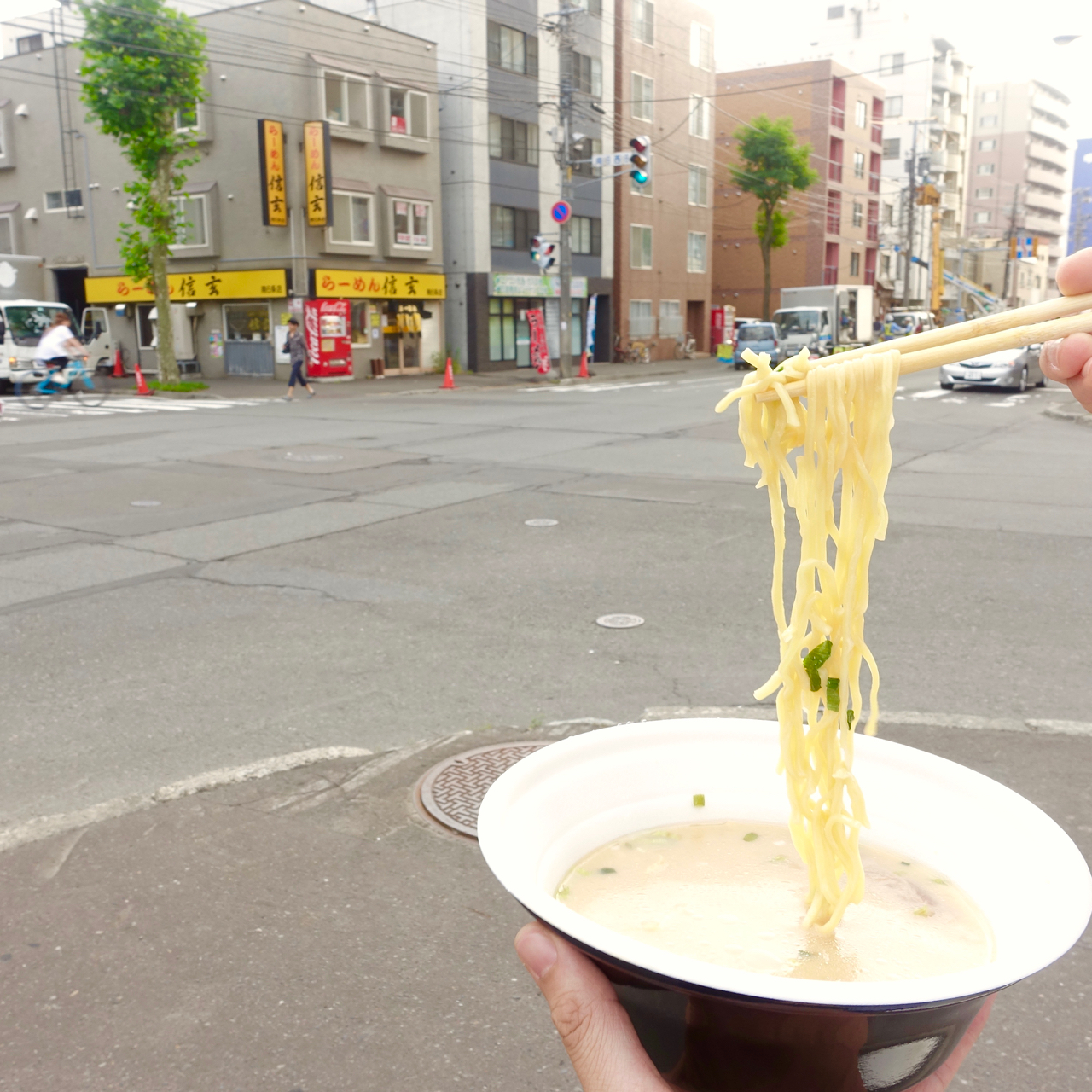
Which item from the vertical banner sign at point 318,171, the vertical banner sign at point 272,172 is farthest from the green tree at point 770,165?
the vertical banner sign at point 272,172

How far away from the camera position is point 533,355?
3816 centimetres

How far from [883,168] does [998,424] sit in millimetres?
77646

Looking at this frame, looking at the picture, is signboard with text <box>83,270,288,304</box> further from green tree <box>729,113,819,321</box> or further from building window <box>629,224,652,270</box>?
green tree <box>729,113,819,321</box>

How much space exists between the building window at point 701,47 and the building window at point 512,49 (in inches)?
530

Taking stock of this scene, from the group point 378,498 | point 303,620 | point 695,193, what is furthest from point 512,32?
point 303,620

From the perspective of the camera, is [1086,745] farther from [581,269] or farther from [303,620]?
[581,269]

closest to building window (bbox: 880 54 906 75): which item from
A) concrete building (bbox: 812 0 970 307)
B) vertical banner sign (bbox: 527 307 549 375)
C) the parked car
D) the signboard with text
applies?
concrete building (bbox: 812 0 970 307)

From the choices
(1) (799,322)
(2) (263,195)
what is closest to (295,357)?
(2) (263,195)

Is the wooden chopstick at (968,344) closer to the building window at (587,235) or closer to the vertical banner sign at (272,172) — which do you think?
the vertical banner sign at (272,172)

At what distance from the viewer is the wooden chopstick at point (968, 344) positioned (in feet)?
5.36

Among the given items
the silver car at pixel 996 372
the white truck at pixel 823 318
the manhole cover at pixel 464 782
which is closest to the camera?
the manhole cover at pixel 464 782

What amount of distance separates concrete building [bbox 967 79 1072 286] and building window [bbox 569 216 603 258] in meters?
82.0

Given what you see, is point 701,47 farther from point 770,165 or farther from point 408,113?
point 408,113

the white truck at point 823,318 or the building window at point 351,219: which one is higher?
the building window at point 351,219
